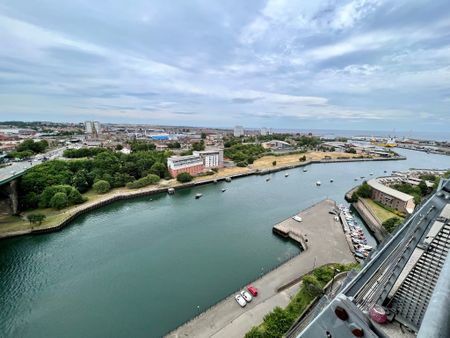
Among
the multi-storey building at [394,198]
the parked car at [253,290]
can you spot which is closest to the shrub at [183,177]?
the parked car at [253,290]

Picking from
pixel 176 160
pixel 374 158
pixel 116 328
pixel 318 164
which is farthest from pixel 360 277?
pixel 374 158

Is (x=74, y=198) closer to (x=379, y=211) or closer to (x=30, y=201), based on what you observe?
(x=30, y=201)

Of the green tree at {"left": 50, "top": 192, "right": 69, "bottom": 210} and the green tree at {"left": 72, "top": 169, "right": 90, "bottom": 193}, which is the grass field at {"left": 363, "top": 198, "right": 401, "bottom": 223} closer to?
the green tree at {"left": 50, "top": 192, "right": 69, "bottom": 210}

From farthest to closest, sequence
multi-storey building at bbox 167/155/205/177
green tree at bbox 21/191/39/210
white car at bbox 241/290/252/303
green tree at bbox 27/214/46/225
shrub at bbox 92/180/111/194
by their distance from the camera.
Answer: multi-storey building at bbox 167/155/205/177 < shrub at bbox 92/180/111/194 < green tree at bbox 21/191/39/210 < green tree at bbox 27/214/46/225 < white car at bbox 241/290/252/303

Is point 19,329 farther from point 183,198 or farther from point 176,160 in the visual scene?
point 176,160

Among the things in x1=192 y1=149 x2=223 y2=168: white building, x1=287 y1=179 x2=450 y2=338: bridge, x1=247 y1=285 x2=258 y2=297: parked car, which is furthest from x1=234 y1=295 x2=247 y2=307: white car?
x1=192 y1=149 x2=223 y2=168: white building

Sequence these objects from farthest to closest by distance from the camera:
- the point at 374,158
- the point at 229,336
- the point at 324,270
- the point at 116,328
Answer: the point at 374,158
the point at 324,270
the point at 116,328
the point at 229,336
